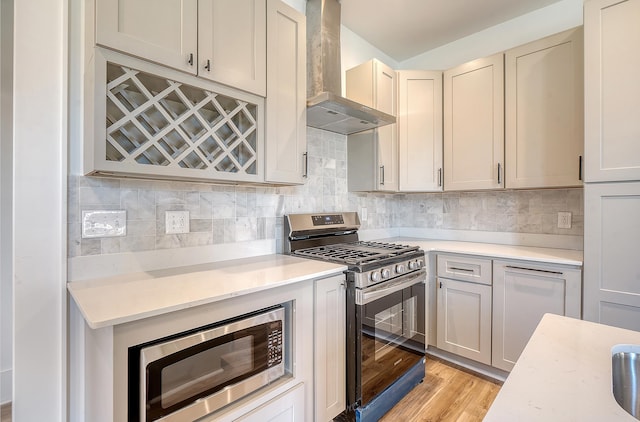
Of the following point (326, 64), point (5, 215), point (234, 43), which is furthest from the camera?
point (326, 64)

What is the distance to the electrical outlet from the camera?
232 cm

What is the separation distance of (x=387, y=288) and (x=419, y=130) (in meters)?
1.56

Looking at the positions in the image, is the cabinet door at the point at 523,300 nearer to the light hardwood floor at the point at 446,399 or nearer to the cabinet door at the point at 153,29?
the light hardwood floor at the point at 446,399

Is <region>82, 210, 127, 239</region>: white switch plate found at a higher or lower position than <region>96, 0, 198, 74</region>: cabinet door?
lower

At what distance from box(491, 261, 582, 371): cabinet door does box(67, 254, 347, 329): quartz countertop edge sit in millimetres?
1281

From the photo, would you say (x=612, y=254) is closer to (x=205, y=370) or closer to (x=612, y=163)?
(x=612, y=163)

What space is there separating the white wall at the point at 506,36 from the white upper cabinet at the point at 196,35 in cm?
206

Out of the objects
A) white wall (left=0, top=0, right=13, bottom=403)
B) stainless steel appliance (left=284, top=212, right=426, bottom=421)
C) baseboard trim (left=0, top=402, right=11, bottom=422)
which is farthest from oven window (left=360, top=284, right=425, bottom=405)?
white wall (left=0, top=0, right=13, bottom=403)

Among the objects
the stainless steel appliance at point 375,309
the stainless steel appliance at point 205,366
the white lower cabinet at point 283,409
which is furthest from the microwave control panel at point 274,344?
the stainless steel appliance at point 375,309

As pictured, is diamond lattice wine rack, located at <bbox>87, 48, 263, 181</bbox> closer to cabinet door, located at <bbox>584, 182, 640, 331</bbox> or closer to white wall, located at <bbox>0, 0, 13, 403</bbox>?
white wall, located at <bbox>0, 0, 13, 403</bbox>

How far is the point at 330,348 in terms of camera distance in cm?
159

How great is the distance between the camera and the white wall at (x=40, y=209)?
1.17 m

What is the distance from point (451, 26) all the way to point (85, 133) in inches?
112

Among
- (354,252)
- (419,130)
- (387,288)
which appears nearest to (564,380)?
(387,288)
